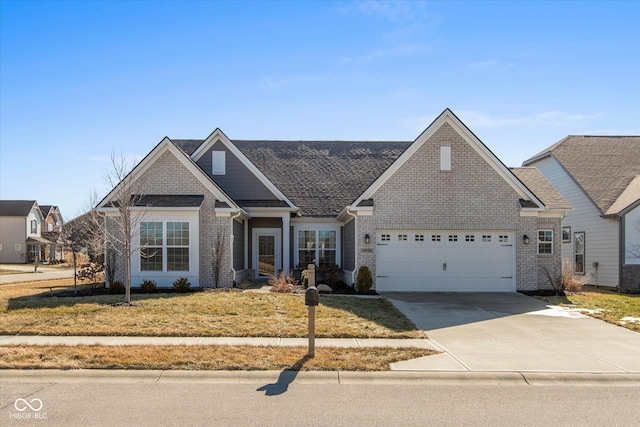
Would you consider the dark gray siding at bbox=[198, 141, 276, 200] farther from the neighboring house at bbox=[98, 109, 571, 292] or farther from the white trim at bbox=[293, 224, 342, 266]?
the neighboring house at bbox=[98, 109, 571, 292]

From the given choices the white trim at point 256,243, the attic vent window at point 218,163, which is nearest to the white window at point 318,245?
the white trim at point 256,243

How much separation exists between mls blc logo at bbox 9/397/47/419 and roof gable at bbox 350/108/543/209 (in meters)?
14.1

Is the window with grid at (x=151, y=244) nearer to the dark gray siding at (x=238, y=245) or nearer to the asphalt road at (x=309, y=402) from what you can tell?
the dark gray siding at (x=238, y=245)

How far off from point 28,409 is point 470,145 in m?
17.0

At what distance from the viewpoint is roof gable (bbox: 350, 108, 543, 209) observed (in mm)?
20328

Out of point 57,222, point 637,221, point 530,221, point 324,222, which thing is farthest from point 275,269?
point 57,222

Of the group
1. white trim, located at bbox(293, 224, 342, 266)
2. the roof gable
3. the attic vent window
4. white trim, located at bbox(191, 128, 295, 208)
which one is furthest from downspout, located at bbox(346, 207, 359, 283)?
the attic vent window

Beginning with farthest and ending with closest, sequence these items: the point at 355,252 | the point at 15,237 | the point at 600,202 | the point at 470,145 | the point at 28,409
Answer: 1. the point at 15,237
2. the point at 600,202
3. the point at 355,252
4. the point at 470,145
5. the point at 28,409

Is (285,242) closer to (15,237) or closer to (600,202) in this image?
(600,202)

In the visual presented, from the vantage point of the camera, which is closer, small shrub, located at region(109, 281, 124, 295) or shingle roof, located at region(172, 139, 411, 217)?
small shrub, located at region(109, 281, 124, 295)

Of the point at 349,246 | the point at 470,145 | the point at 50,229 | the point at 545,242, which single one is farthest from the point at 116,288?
the point at 50,229

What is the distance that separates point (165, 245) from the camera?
2019 centimetres

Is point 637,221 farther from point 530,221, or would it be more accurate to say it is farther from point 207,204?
point 207,204

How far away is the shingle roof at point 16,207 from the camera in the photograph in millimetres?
61250
